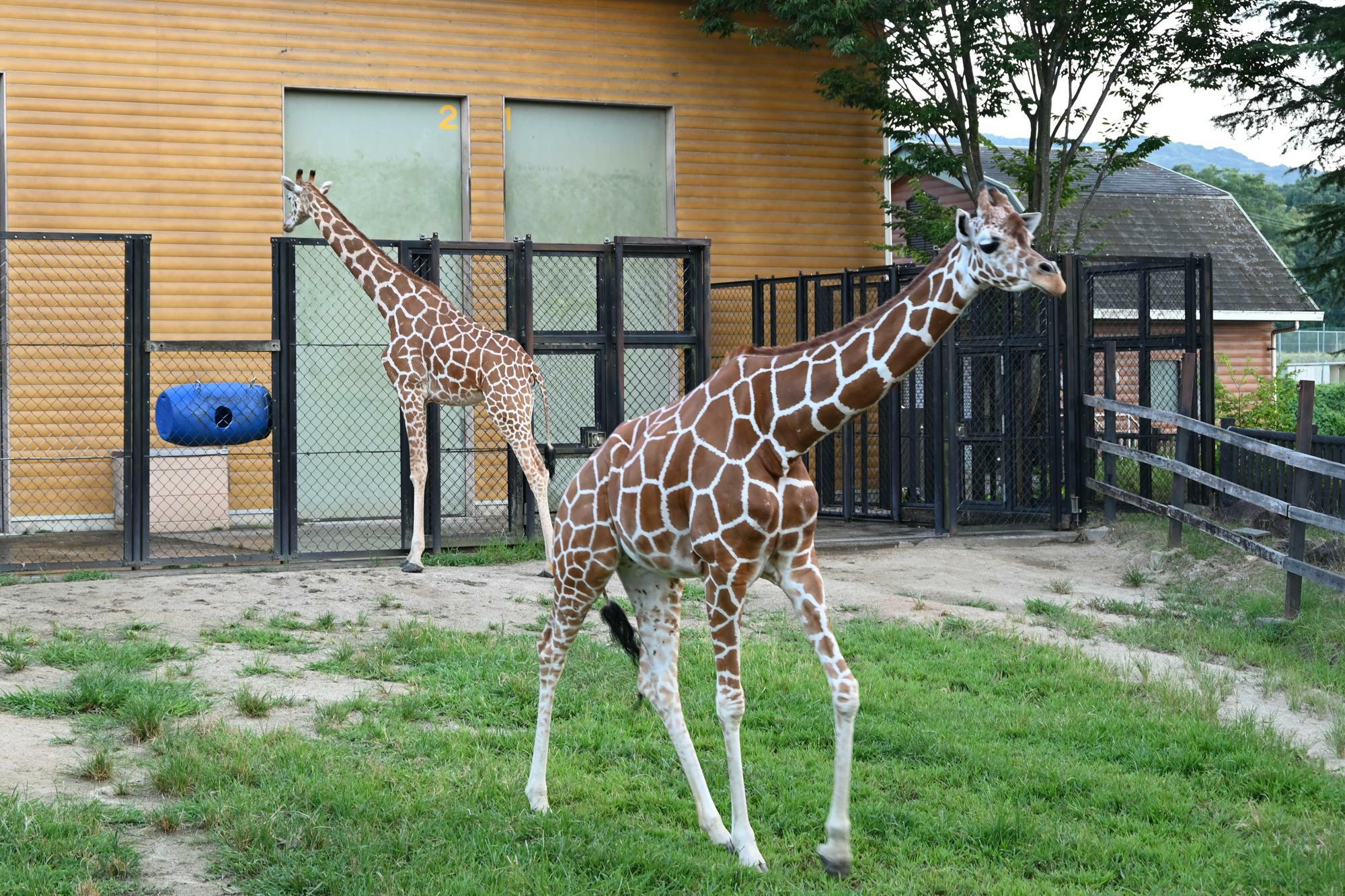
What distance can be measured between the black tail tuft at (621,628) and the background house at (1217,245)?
18.2m

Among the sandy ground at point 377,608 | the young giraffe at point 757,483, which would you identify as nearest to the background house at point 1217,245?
the sandy ground at point 377,608

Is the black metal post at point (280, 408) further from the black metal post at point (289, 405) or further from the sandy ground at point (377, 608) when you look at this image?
the sandy ground at point (377, 608)

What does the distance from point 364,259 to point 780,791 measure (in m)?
7.12

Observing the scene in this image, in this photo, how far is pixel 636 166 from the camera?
52.4 ft

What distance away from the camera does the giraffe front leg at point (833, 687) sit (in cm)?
461

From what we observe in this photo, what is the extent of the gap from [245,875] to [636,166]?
489 inches

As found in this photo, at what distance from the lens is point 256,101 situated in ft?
47.0

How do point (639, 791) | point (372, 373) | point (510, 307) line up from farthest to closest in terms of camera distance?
point (372, 373) → point (510, 307) → point (639, 791)

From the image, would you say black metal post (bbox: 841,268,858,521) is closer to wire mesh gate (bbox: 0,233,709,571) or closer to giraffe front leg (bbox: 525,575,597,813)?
wire mesh gate (bbox: 0,233,709,571)

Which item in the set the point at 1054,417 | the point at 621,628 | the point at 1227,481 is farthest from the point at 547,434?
the point at 621,628

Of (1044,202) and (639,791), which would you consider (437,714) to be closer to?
(639,791)

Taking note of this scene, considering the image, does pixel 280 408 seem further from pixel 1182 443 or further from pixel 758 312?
pixel 1182 443

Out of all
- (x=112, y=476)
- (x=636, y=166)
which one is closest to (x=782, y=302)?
(x=636, y=166)

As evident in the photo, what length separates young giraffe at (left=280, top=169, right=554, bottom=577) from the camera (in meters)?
11.0
